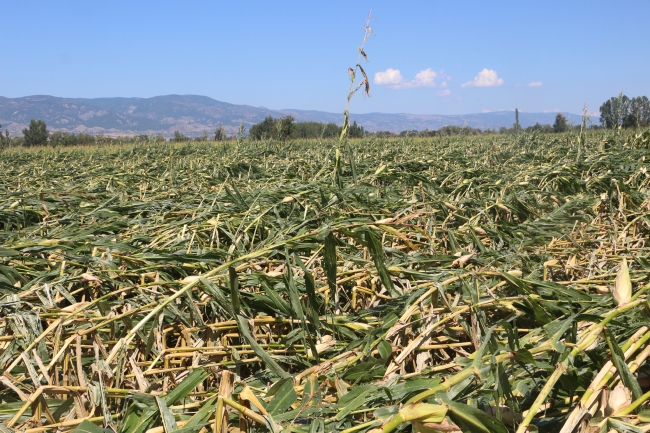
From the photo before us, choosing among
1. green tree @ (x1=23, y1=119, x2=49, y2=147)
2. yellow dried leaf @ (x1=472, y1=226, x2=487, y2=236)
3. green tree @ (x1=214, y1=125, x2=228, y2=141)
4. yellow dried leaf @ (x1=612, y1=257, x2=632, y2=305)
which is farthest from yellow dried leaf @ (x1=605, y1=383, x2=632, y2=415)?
green tree @ (x1=23, y1=119, x2=49, y2=147)

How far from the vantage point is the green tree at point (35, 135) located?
45.4 metres

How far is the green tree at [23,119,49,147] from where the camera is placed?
4541 cm

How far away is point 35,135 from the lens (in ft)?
158

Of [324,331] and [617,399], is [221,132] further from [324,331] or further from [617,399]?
[617,399]

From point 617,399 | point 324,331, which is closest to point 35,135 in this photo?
point 324,331

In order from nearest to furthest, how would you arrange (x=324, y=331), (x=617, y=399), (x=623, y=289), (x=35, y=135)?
(x=617, y=399), (x=623, y=289), (x=324, y=331), (x=35, y=135)

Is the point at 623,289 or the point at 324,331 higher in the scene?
the point at 623,289

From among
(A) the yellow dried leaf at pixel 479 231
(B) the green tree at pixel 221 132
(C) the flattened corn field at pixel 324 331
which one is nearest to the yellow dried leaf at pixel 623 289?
(C) the flattened corn field at pixel 324 331

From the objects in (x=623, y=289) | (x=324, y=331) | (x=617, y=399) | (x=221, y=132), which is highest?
(x=221, y=132)

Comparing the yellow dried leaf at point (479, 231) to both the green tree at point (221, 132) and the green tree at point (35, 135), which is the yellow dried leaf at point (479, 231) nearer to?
the green tree at point (221, 132)

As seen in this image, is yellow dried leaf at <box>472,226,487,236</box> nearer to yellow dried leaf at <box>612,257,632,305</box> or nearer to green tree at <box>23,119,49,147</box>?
yellow dried leaf at <box>612,257,632,305</box>

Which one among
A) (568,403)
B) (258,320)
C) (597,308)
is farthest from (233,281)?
(597,308)

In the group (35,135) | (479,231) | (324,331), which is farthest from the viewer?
(35,135)

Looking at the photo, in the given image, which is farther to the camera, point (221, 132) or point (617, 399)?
point (221, 132)
